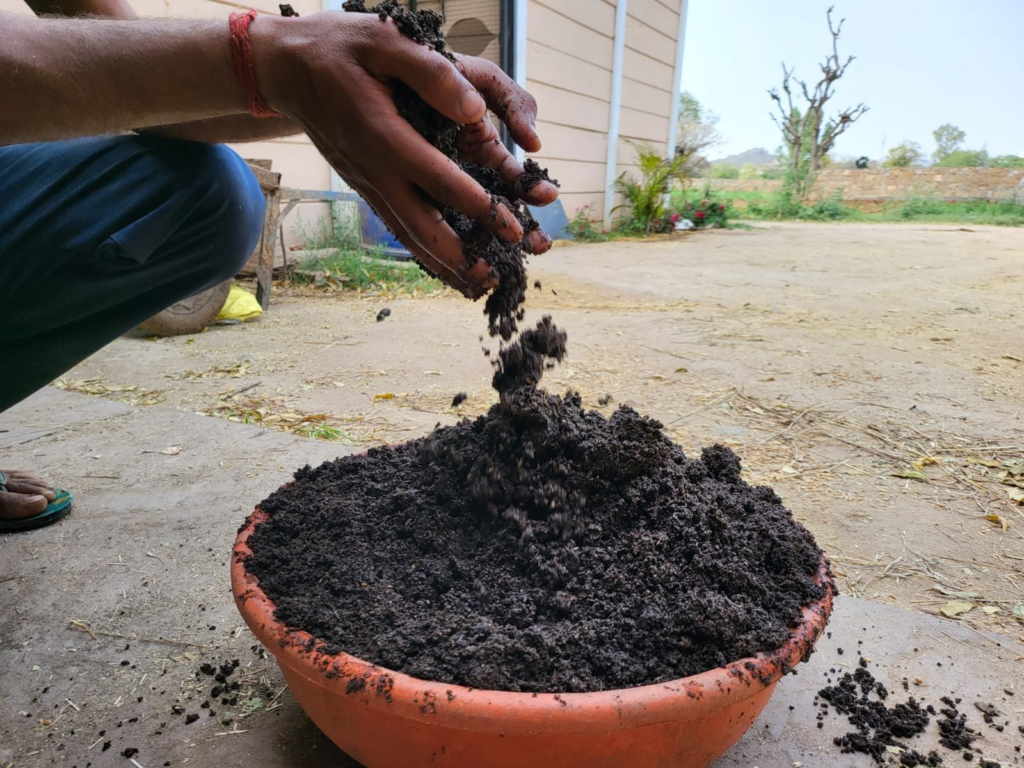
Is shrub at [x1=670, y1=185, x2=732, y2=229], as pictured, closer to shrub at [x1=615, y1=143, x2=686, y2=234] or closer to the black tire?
shrub at [x1=615, y1=143, x2=686, y2=234]

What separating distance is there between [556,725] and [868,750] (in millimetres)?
713

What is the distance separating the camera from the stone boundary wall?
1819cm

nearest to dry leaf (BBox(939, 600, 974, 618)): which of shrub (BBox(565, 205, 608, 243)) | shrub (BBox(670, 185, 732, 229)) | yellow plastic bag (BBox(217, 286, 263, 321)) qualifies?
yellow plastic bag (BBox(217, 286, 263, 321))

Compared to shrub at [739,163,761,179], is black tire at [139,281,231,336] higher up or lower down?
lower down

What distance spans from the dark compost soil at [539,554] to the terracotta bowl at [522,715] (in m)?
0.04

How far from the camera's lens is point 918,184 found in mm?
19422

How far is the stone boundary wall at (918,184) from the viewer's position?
18.2 m

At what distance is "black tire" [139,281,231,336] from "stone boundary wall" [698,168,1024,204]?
18235 millimetres

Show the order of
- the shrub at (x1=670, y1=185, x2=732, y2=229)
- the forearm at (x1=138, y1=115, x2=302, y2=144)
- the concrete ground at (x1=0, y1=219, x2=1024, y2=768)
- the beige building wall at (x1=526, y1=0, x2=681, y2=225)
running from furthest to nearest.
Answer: the shrub at (x1=670, y1=185, x2=732, y2=229) → the beige building wall at (x1=526, y1=0, x2=681, y2=225) → the forearm at (x1=138, y1=115, x2=302, y2=144) → the concrete ground at (x1=0, y1=219, x2=1024, y2=768)

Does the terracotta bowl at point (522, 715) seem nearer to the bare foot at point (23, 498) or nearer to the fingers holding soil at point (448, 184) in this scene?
the fingers holding soil at point (448, 184)

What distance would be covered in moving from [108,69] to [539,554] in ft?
3.29

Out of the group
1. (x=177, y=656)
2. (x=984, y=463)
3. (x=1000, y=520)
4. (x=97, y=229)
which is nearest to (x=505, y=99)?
(x=97, y=229)

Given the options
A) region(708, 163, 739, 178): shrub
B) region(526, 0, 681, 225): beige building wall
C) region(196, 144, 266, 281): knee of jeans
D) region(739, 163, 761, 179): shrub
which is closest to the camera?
region(196, 144, 266, 281): knee of jeans

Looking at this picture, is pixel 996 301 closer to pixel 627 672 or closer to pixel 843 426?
pixel 843 426
